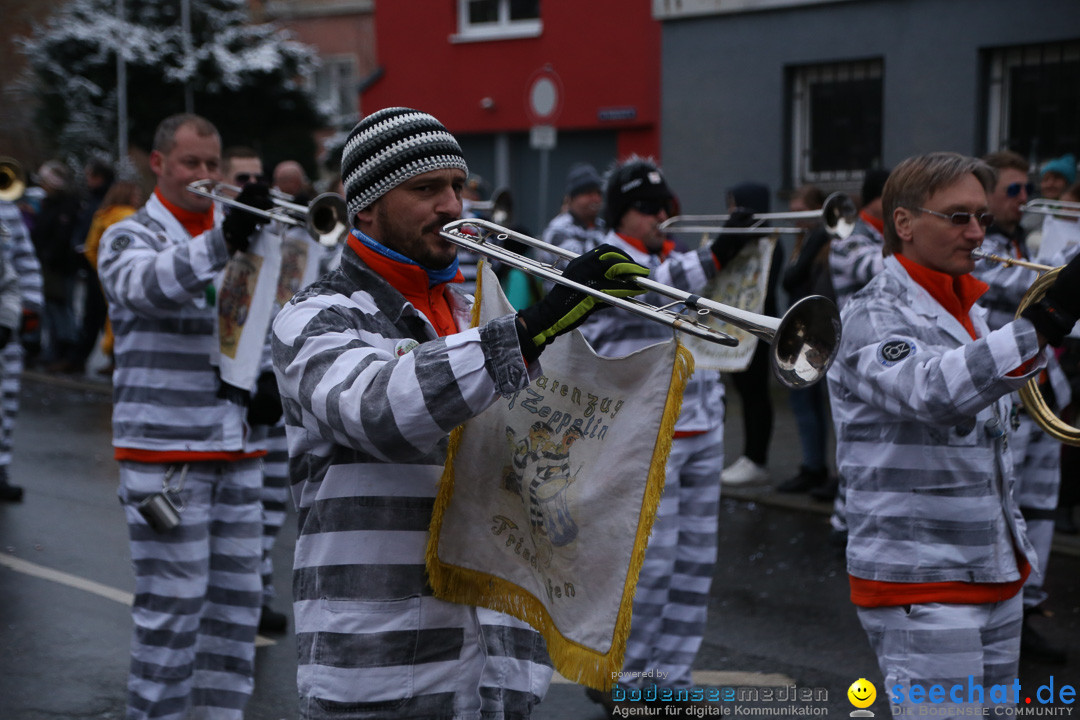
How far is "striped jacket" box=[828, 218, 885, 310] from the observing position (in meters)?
6.73

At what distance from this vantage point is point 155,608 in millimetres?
4172

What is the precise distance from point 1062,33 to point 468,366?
11466 mm

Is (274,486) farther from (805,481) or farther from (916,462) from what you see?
(805,481)

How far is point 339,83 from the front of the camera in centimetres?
2983

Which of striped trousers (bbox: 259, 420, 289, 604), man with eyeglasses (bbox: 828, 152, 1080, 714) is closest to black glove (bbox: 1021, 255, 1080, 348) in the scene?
man with eyeglasses (bbox: 828, 152, 1080, 714)

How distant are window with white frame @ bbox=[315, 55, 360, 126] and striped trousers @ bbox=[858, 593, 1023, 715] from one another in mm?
27213

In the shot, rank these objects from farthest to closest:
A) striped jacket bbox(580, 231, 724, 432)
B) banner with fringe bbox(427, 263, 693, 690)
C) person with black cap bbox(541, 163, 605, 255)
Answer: person with black cap bbox(541, 163, 605, 255), striped jacket bbox(580, 231, 724, 432), banner with fringe bbox(427, 263, 693, 690)

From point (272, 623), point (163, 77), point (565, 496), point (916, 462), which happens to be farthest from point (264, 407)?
point (163, 77)

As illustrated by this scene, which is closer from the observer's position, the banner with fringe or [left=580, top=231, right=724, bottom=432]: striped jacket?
the banner with fringe

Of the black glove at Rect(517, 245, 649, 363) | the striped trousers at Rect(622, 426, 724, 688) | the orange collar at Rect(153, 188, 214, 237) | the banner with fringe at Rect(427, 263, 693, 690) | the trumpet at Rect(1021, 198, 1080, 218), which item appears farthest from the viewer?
the trumpet at Rect(1021, 198, 1080, 218)

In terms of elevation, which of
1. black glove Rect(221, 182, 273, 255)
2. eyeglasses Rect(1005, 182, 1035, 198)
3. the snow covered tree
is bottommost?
black glove Rect(221, 182, 273, 255)

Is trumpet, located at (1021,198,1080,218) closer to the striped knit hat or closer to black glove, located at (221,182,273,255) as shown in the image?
black glove, located at (221,182,273,255)

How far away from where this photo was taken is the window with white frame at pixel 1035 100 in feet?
39.4

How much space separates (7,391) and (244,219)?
16.0ft
